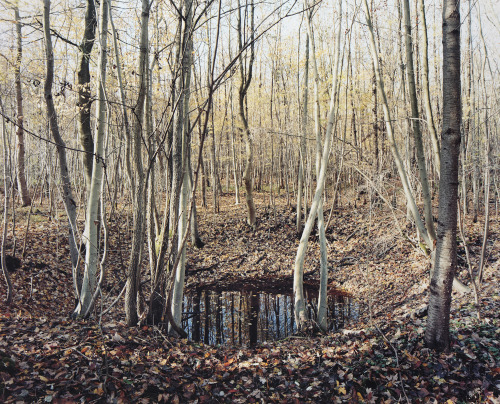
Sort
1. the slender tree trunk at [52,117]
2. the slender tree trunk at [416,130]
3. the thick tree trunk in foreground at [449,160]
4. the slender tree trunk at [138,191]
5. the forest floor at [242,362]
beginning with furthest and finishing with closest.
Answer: the slender tree trunk at [416,130], the slender tree trunk at [52,117], the slender tree trunk at [138,191], the thick tree trunk in foreground at [449,160], the forest floor at [242,362]

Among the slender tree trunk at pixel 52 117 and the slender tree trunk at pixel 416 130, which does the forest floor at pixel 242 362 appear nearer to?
the slender tree trunk at pixel 52 117

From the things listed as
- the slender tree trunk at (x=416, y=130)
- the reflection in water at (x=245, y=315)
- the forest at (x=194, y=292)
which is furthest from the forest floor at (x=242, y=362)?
the slender tree trunk at (x=416, y=130)

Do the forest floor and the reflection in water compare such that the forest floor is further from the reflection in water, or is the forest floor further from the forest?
the reflection in water

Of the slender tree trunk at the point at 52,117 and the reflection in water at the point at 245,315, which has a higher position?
the slender tree trunk at the point at 52,117

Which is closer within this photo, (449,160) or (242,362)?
(449,160)

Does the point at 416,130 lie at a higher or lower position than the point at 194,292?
higher

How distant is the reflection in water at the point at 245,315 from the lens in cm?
661

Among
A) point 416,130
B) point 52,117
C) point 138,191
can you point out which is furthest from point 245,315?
point 52,117

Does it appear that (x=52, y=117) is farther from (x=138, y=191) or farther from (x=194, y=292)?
(x=194, y=292)

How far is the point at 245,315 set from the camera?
767 centimetres

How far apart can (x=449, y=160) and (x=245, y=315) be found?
586cm

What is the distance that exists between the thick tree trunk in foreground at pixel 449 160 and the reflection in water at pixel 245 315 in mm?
3393

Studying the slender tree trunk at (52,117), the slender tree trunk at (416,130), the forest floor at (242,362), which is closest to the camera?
the forest floor at (242,362)

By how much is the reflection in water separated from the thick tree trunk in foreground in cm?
339
